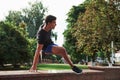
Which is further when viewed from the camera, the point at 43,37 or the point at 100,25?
the point at 100,25

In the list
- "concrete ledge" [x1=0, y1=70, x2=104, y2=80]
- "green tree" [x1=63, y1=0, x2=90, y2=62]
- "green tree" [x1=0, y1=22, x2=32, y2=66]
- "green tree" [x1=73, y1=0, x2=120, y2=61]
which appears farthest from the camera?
"green tree" [x1=63, y1=0, x2=90, y2=62]

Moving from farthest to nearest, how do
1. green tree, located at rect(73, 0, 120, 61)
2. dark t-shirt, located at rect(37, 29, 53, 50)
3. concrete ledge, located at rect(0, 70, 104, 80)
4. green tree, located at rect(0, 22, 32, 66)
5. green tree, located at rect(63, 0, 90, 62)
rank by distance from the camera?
green tree, located at rect(63, 0, 90, 62) → green tree, located at rect(0, 22, 32, 66) → green tree, located at rect(73, 0, 120, 61) → dark t-shirt, located at rect(37, 29, 53, 50) → concrete ledge, located at rect(0, 70, 104, 80)

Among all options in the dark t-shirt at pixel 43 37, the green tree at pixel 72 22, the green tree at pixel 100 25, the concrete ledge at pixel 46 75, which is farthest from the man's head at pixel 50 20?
the green tree at pixel 72 22

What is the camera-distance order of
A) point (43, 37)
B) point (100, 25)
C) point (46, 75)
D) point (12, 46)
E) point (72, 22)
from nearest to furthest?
point (43, 37)
point (46, 75)
point (100, 25)
point (12, 46)
point (72, 22)

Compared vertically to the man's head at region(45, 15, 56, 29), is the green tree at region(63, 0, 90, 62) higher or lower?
higher

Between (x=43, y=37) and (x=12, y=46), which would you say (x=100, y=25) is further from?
(x=43, y=37)

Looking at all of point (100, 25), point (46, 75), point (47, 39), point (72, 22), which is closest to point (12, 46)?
point (100, 25)

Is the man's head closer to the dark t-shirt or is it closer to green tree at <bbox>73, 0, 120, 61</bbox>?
the dark t-shirt

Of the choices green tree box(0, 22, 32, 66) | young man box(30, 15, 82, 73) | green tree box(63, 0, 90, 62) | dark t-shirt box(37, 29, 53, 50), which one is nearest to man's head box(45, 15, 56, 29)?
young man box(30, 15, 82, 73)

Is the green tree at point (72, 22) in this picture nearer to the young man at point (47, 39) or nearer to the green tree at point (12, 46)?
the green tree at point (12, 46)

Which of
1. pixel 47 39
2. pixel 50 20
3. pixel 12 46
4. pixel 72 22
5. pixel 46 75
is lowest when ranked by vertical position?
pixel 46 75

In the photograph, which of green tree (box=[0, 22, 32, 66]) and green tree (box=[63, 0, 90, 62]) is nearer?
green tree (box=[0, 22, 32, 66])

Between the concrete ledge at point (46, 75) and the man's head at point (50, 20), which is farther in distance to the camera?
the man's head at point (50, 20)

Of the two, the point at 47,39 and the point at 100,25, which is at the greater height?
the point at 100,25
